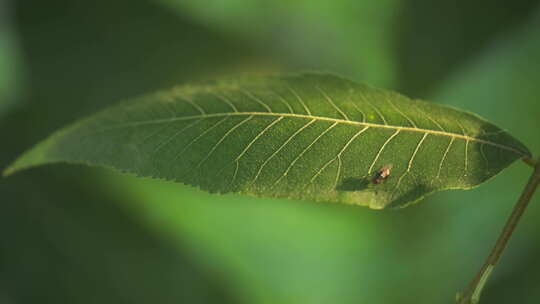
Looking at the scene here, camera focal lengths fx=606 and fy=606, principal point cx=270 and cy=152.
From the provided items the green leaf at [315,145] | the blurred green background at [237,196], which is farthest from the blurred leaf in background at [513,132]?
the green leaf at [315,145]

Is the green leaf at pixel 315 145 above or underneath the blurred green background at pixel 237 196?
above

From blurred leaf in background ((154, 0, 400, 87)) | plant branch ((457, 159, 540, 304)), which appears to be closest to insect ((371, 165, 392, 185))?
plant branch ((457, 159, 540, 304))

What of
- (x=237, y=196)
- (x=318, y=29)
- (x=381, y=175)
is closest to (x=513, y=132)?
(x=318, y=29)

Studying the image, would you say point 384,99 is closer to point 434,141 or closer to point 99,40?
point 434,141

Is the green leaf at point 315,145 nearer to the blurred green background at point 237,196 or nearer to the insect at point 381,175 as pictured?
the insect at point 381,175

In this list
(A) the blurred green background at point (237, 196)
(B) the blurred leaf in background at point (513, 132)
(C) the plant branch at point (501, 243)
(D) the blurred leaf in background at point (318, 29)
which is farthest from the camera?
(D) the blurred leaf in background at point (318, 29)

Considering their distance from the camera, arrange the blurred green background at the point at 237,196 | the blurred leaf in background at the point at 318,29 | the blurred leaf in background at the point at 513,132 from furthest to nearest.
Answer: the blurred leaf in background at the point at 318,29 → the blurred green background at the point at 237,196 → the blurred leaf in background at the point at 513,132
